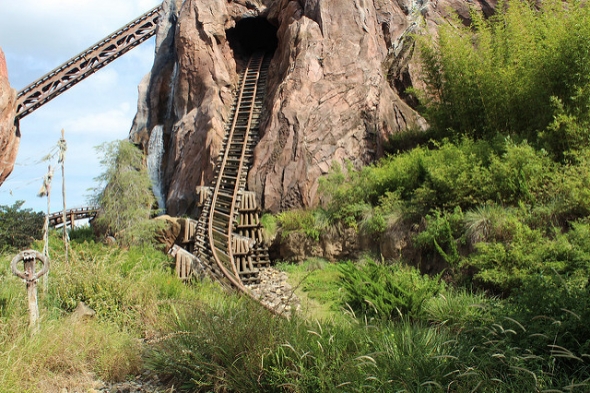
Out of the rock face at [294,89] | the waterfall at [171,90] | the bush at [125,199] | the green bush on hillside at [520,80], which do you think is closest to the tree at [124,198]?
the bush at [125,199]

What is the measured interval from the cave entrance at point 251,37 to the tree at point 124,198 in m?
7.16

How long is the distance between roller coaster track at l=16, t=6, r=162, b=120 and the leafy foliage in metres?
3.90

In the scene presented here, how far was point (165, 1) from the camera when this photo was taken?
2047 cm

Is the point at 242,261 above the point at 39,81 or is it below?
below

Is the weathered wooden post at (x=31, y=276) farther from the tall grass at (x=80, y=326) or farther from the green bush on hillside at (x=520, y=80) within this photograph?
the green bush on hillside at (x=520, y=80)

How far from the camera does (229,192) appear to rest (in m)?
12.0

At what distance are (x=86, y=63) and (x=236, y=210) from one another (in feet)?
46.5

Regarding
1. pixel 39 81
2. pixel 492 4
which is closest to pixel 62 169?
pixel 492 4

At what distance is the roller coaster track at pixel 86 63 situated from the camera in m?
20.0

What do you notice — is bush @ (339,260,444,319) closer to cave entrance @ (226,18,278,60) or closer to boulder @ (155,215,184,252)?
boulder @ (155,215,184,252)

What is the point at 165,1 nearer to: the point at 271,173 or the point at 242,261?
the point at 271,173

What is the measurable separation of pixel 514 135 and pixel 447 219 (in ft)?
5.66

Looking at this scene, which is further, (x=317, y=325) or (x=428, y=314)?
(x=428, y=314)

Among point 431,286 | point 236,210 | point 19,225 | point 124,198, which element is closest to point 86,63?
point 19,225
